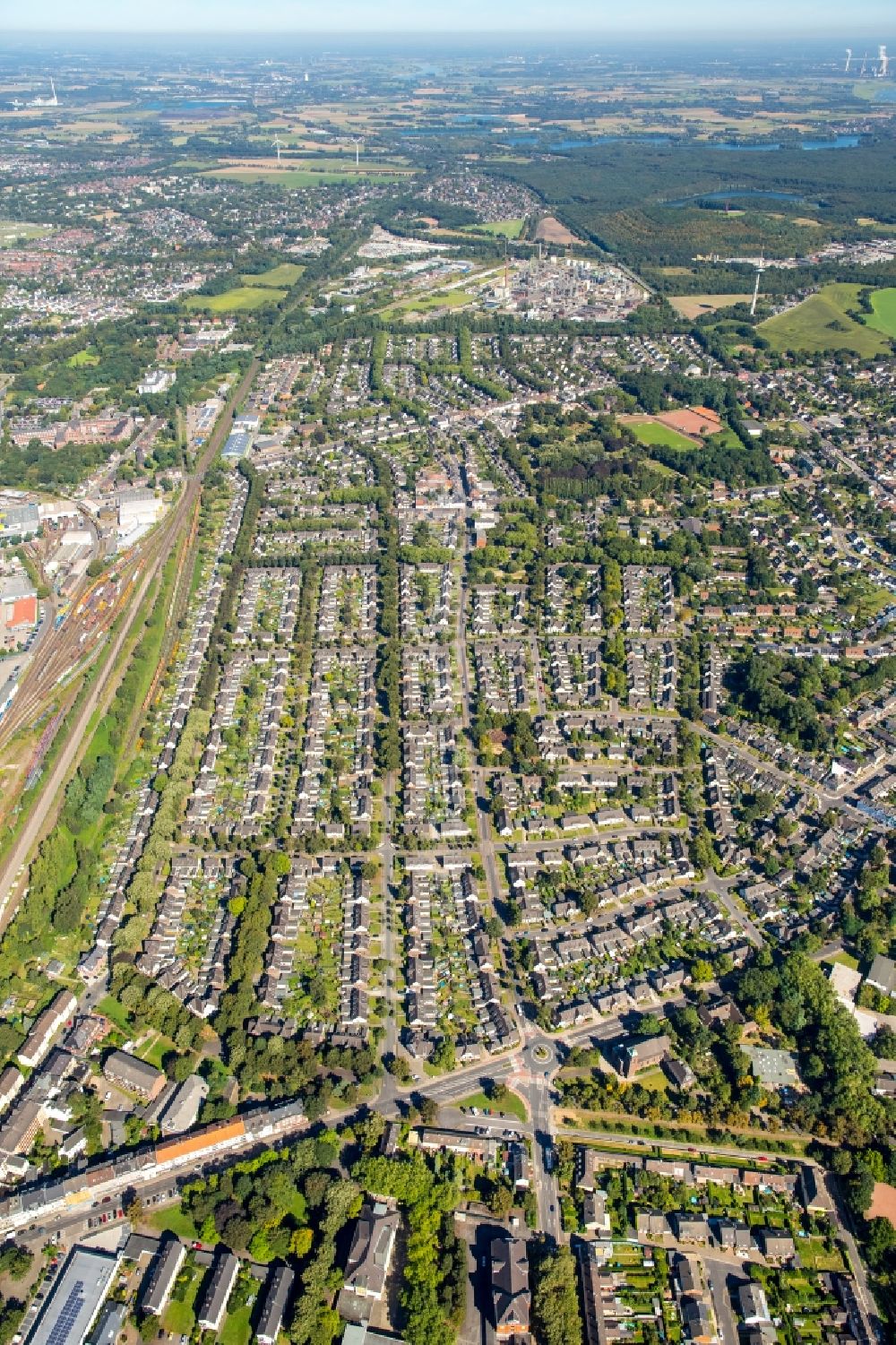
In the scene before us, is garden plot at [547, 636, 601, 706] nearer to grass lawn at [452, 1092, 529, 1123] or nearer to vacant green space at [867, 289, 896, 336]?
grass lawn at [452, 1092, 529, 1123]

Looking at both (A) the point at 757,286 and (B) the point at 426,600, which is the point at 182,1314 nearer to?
(B) the point at 426,600

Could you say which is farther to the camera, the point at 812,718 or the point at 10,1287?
the point at 812,718

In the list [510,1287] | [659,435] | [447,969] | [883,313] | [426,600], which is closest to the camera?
[510,1287]

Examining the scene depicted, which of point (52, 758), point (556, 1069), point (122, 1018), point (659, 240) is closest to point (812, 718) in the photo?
point (556, 1069)

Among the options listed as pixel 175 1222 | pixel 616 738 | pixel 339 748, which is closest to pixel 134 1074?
pixel 175 1222

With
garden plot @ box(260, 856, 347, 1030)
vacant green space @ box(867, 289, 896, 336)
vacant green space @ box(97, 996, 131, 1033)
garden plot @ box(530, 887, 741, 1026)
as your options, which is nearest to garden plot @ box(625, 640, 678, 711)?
garden plot @ box(530, 887, 741, 1026)

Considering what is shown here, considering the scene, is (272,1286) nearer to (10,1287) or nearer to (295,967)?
(10,1287)
